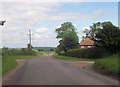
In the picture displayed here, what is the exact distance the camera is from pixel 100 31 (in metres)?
32.9

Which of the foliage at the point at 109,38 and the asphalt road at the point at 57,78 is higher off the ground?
the foliage at the point at 109,38

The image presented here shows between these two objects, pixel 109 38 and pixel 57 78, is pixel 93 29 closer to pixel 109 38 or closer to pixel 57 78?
pixel 109 38

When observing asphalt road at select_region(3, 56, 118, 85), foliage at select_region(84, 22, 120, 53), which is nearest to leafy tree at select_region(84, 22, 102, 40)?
foliage at select_region(84, 22, 120, 53)

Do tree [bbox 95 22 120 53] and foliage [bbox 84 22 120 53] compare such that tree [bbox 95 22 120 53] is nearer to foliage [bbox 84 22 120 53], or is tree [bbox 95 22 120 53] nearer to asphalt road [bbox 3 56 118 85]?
foliage [bbox 84 22 120 53]

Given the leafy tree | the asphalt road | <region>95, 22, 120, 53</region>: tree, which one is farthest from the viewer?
the leafy tree

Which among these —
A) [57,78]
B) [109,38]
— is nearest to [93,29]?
[109,38]

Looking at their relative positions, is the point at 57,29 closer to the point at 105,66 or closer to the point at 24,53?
the point at 24,53

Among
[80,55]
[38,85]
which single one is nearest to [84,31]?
[80,55]

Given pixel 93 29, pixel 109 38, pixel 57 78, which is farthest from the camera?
pixel 93 29

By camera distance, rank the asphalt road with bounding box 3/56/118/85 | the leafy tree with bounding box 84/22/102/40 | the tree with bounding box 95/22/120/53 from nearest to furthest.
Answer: the asphalt road with bounding box 3/56/118/85
the tree with bounding box 95/22/120/53
the leafy tree with bounding box 84/22/102/40

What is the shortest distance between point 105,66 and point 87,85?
5360mm

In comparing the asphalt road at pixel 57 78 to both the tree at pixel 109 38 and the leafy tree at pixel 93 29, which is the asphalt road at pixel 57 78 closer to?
the tree at pixel 109 38

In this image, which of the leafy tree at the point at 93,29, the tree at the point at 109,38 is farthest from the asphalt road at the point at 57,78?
the leafy tree at the point at 93,29

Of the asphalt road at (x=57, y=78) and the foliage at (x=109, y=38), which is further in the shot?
the foliage at (x=109, y=38)
